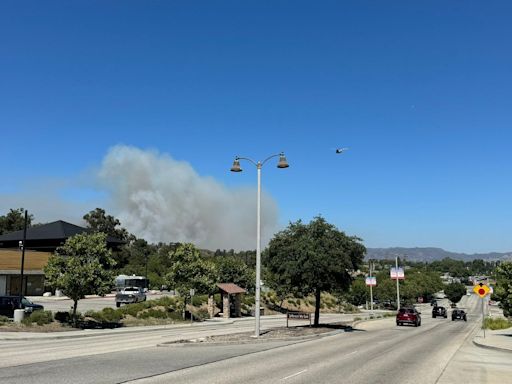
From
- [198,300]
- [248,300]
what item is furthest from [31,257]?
[248,300]

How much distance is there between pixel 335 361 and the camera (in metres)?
17.4

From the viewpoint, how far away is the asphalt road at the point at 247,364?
1327 centimetres

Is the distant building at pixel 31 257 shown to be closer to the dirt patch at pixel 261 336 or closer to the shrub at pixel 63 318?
the shrub at pixel 63 318

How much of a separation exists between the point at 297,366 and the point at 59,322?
863 inches

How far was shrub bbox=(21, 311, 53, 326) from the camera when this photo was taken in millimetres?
30692

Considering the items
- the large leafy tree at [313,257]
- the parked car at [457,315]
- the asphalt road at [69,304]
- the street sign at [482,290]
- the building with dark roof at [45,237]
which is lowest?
the parked car at [457,315]

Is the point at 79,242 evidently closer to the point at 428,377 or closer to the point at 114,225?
the point at 428,377

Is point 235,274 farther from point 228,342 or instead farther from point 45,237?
point 228,342

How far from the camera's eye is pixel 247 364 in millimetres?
16125

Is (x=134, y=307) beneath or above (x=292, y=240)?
beneath

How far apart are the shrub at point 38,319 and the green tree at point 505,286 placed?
1096 inches

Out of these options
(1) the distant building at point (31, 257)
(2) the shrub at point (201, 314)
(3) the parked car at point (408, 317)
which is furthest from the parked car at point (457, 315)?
(1) the distant building at point (31, 257)

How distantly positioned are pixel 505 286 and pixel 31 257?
55351mm

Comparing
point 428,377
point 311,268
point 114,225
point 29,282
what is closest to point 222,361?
point 428,377
